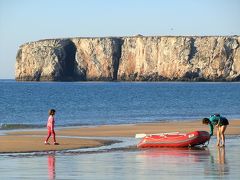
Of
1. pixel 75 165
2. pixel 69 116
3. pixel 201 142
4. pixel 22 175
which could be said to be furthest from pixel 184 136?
pixel 69 116

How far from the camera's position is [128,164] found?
77.9ft

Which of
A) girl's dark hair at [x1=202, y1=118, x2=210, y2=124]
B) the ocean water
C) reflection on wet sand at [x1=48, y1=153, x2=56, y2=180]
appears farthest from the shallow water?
the ocean water

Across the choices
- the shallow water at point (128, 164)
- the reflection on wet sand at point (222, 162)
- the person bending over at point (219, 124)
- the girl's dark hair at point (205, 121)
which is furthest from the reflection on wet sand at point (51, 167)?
the person bending over at point (219, 124)

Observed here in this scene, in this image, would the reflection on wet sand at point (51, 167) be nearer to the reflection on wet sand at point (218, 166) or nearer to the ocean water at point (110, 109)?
the reflection on wet sand at point (218, 166)

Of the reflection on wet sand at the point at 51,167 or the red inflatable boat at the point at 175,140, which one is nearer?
the reflection on wet sand at the point at 51,167

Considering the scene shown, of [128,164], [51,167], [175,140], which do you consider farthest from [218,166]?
[175,140]

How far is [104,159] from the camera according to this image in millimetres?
25625

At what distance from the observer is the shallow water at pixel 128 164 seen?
2067 cm

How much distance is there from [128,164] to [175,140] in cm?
745

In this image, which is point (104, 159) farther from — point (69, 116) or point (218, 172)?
point (69, 116)

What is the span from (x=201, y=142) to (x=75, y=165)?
28.6ft

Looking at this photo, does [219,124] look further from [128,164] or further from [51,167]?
[51,167]

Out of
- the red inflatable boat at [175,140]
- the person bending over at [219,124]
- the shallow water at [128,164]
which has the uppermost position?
the person bending over at [219,124]

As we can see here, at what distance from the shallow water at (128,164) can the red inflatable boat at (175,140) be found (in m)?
0.77
